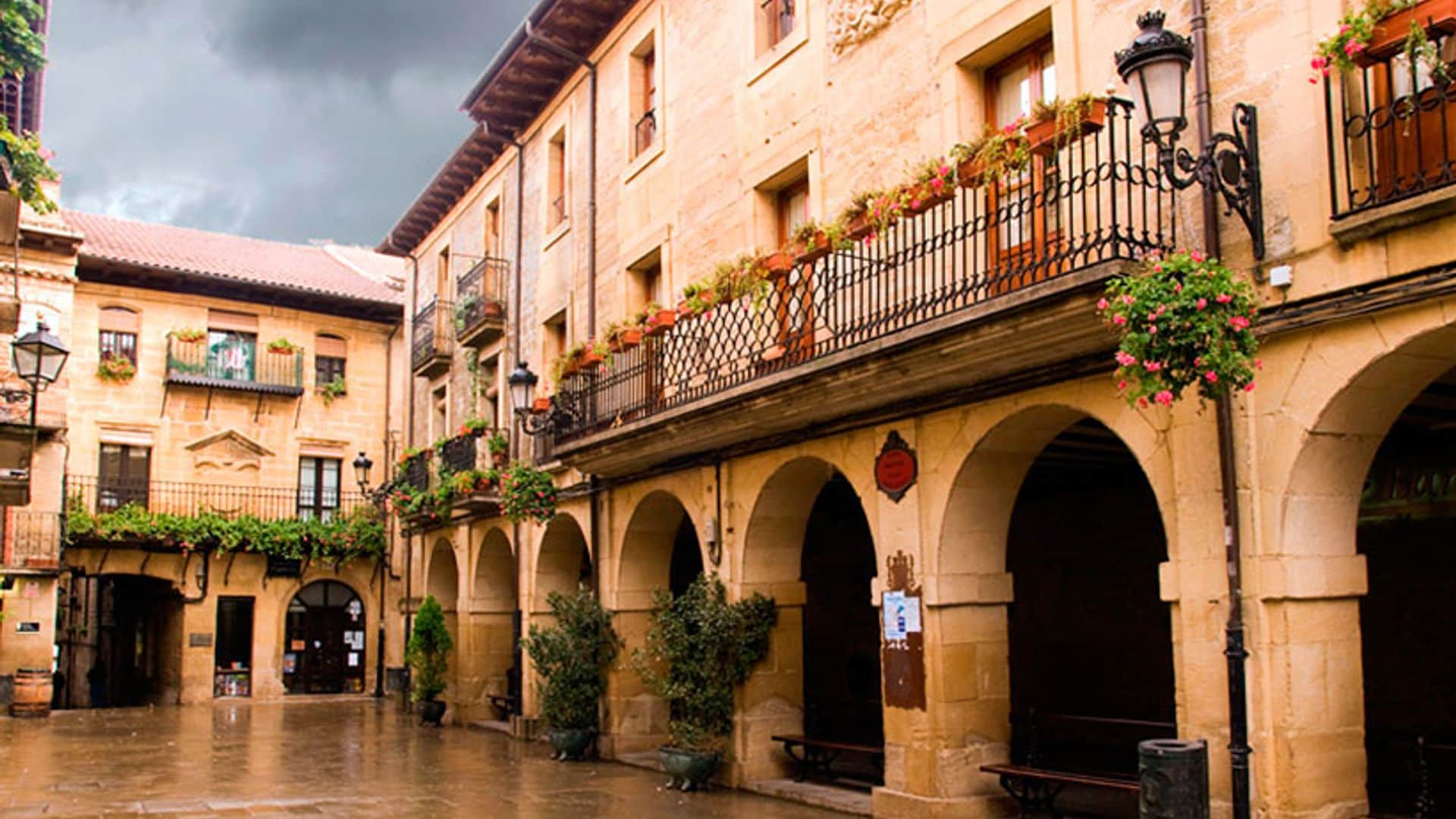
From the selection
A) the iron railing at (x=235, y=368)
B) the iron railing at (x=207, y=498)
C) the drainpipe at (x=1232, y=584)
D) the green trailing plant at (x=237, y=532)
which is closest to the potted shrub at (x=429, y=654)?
the green trailing plant at (x=237, y=532)

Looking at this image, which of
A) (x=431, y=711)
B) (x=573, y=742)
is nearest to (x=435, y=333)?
(x=431, y=711)

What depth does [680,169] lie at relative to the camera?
15.5 m

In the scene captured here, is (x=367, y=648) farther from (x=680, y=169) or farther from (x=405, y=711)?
(x=680, y=169)

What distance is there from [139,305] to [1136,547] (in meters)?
23.7

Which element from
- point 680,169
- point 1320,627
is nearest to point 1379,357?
point 1320,627

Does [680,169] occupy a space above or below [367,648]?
above

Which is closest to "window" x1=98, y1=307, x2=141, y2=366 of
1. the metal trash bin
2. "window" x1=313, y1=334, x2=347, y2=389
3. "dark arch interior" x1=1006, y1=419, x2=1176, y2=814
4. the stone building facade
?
"window" x1=313, y1=334, x2=347, y2=389

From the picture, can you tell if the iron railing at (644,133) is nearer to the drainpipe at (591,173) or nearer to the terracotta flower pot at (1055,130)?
the drainpipe at (591,173)

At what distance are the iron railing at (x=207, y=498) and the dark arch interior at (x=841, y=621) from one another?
50.1ft

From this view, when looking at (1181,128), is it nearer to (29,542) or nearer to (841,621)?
(841,621)

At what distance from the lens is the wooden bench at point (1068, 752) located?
1050cm

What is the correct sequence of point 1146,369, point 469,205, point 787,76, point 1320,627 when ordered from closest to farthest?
point 1146,369 < point 1320,627 < point 787,76 < point 469,205

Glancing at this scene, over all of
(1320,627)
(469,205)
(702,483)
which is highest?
(469,205)

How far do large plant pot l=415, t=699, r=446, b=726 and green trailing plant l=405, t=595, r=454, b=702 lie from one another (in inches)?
6.4
